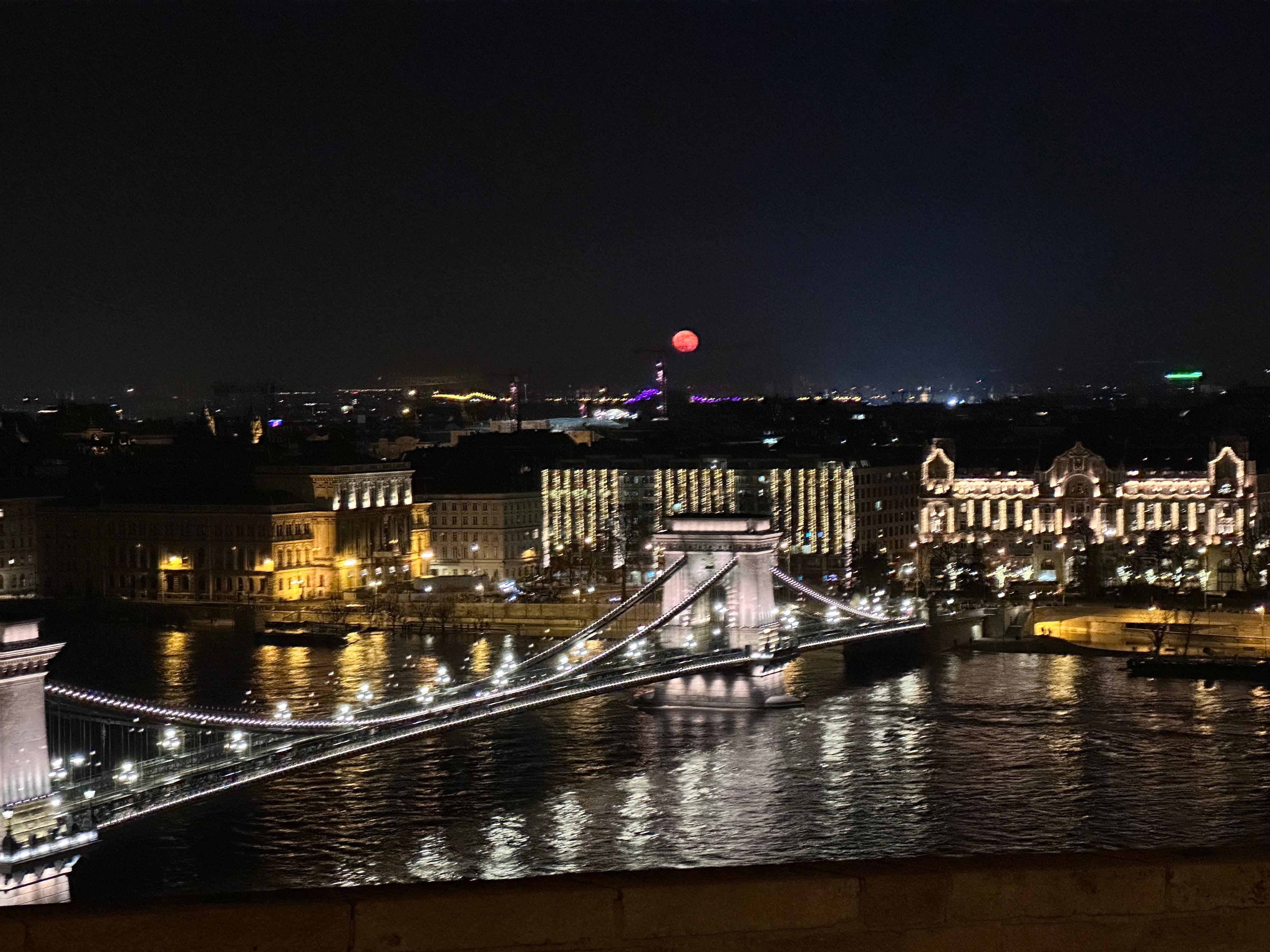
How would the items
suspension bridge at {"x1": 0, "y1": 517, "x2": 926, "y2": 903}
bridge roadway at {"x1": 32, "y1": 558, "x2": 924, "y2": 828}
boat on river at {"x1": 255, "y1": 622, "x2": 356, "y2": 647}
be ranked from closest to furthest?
suspension bridge at {"x1": 0, "y1": 517, "x2": 926, "y2": 903}, bridge roadway at {"x1": 32, "y1": 558, "x2": 924, "y2": 828}, boat on river at {"x1": 255, "y1": 622, "x2": 356, "y2": 647}

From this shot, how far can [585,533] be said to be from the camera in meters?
32.2

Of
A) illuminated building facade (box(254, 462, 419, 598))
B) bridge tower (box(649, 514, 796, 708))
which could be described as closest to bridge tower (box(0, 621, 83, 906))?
bridge tower (box(649, 514, 796, 708))

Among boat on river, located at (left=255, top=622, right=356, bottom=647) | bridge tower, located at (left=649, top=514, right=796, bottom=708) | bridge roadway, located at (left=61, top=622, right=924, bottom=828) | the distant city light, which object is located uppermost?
the distant city light

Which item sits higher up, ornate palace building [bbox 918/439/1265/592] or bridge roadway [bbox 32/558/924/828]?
ornate palace building [bbox 918/439/1265/592]

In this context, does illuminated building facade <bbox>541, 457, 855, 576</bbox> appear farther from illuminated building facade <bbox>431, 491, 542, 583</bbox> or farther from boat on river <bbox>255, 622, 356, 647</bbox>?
boat on river <bbox>255, 622, 356, 647</bbox>

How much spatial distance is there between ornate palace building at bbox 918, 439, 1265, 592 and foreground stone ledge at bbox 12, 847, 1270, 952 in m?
25.5

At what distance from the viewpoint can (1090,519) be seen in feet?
102

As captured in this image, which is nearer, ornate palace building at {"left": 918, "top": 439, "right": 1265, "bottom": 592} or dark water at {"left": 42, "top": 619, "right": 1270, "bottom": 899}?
dark water at {"left": 42, "top": 619, "right": 1270, "bottom": 899}

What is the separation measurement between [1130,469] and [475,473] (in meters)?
9.57

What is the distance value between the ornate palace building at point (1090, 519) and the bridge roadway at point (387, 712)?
7729 mm

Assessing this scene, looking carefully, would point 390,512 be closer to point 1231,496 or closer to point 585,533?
point 585,533

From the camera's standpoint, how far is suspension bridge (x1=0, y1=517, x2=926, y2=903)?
899 centimetres

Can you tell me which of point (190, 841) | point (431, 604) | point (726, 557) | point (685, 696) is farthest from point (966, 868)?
point (431, 604)

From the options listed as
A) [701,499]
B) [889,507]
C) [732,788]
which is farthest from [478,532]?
[732,788]
